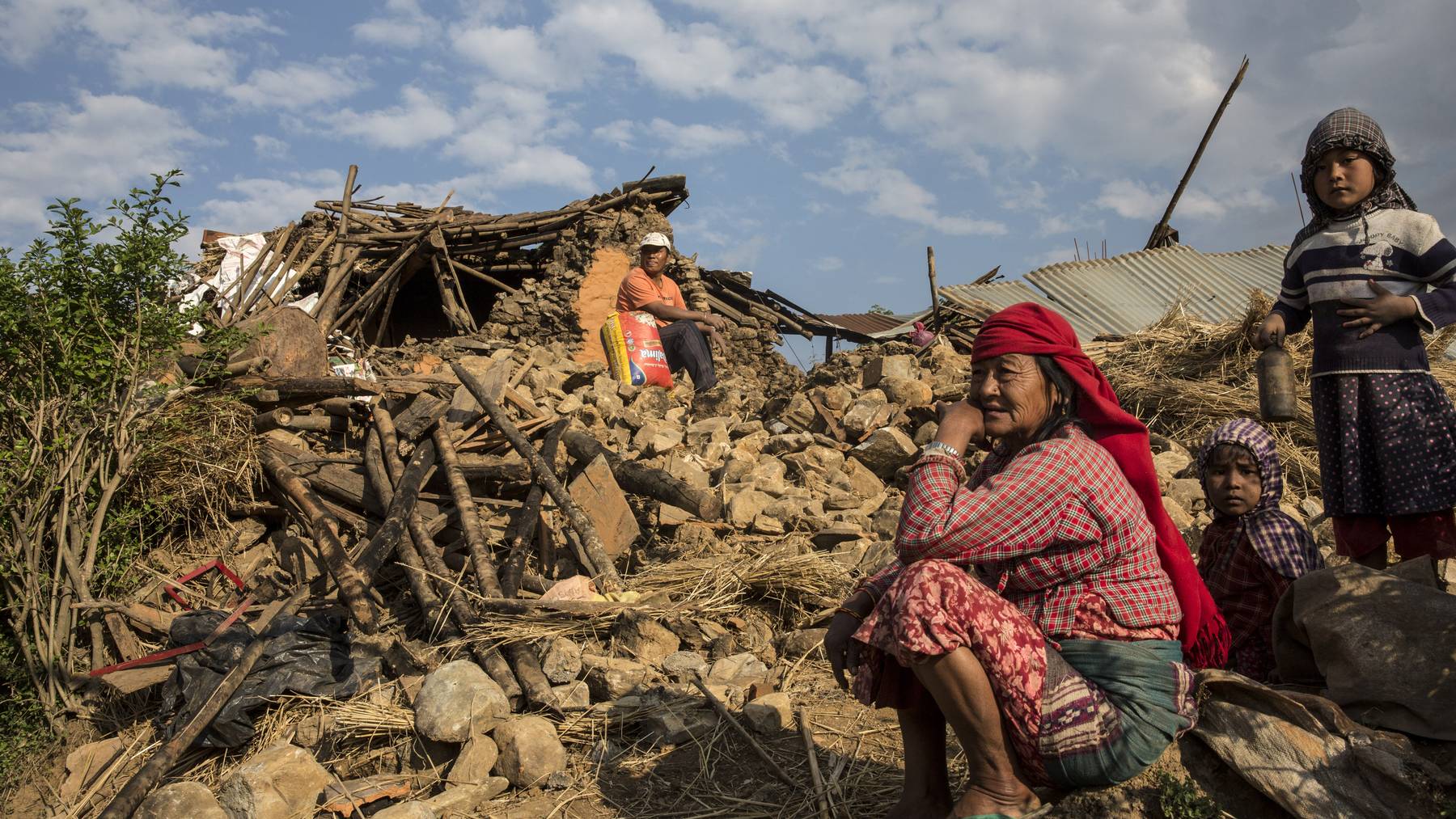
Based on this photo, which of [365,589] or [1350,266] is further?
[365,589]

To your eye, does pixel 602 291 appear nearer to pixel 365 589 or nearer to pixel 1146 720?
pixel 365 589

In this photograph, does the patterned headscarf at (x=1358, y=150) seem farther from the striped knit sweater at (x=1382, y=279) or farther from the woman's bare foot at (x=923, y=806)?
the woman's bare foot at (x=923, y=806)

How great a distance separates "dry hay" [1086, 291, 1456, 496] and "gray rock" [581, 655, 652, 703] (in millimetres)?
4362

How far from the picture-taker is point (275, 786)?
310 centimetres

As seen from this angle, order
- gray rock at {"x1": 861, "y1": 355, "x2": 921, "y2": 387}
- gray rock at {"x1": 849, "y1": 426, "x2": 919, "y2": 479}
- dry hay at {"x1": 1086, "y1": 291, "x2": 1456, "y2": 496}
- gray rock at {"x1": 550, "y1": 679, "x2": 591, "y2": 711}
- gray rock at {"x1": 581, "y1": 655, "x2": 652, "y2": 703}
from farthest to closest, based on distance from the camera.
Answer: gray rock at {"x1": 861, "y1": 355, "x2": 921, "y2": 387} < gray rock at {"x1": 849, "y1": 426, "x2": 919, "y2": 479} < dry hay at {"x1": 1086, "y1": 291, "x2": 1456, "y2": 496} < gray rock at {"x1": 581, "y1": 655, "x2": 652, "y2": 703} < gray rock at {"x1": 550, "y1": 679, "x2": 591, "y2": 711}

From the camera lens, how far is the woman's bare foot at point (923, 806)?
2266 millimetres

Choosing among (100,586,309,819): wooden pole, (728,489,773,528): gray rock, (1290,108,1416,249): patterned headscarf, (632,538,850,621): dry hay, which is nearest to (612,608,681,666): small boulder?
(632,538,850,621): dry hay

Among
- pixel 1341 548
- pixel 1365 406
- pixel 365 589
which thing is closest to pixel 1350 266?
pixel 1365 406

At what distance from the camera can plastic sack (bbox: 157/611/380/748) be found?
372 centimetres

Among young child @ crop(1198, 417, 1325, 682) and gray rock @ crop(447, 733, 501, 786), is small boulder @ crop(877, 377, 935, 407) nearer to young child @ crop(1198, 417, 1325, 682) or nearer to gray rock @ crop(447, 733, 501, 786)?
young child @ crop(1198, 417, 1325, 682)

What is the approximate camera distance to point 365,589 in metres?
4.44

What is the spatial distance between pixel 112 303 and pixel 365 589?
6.79 feet

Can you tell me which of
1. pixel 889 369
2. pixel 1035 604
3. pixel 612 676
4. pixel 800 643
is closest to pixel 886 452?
pixel 889 369

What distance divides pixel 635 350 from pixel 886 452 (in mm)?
2701
